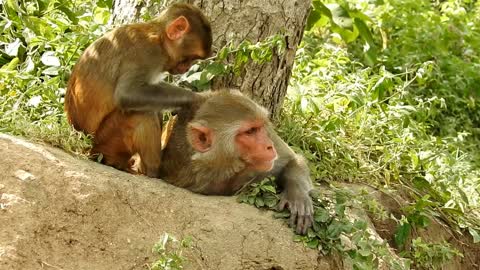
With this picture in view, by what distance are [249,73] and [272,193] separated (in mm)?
1368

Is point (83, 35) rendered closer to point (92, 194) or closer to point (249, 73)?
point (249, 73)

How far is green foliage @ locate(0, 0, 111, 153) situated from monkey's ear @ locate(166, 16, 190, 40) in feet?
3.05

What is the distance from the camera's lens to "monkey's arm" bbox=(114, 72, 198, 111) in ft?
21.2

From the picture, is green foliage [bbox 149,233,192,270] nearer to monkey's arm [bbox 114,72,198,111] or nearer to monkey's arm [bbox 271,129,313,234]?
monkey's arm [bbox 271,129,313,234]

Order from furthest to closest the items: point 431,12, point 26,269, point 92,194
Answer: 1. point 431,12
2. point 92,194
3. point 26,269

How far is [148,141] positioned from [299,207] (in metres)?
1.13

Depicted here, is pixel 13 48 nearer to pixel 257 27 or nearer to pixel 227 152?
pixel 257 27

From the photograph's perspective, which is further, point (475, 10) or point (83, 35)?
point (475, 10)

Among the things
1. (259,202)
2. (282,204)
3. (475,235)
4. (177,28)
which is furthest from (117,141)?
(475,235)

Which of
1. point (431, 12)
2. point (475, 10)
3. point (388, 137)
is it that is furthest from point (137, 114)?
point (475, 10)

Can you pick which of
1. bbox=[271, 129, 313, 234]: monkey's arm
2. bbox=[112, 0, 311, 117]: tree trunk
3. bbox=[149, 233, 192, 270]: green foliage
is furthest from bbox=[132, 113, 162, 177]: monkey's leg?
bbox=[149, 233, 192, 270]: green foliage

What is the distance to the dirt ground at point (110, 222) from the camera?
Result: 5445 millimetres

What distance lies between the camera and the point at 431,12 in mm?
11453

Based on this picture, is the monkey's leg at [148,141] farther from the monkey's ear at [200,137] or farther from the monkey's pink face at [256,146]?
the monkey's pink face at [256,146]
